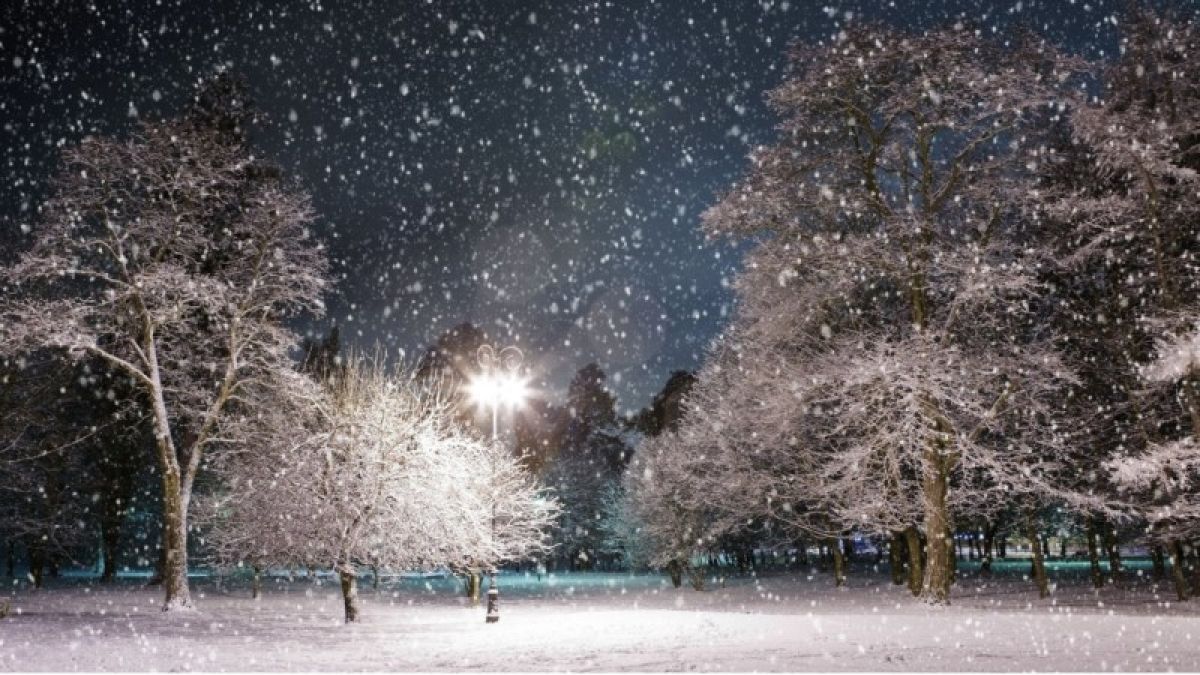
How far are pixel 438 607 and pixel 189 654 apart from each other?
51.1ft

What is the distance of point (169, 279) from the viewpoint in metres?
20.3

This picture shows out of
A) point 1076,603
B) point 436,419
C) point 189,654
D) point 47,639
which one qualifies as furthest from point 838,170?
point 47,639

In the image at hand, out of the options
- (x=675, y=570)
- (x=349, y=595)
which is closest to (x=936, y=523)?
(x=349, y=595)

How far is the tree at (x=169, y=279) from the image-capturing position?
2005cm

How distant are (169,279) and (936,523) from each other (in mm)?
18834

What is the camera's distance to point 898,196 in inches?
830

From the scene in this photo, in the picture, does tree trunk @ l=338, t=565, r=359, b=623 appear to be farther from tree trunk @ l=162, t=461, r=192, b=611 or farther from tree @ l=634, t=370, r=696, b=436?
tree @ l=634, t=370, r=696, b=436

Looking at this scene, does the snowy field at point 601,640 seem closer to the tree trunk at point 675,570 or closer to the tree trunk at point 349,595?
the tree trunk at point 349,595

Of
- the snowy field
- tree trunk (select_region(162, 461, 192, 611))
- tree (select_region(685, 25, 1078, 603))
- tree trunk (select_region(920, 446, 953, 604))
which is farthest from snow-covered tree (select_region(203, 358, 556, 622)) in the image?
tree trunk (select_region(920, 446, 953, 604))

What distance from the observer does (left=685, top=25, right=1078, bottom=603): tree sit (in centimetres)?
1819

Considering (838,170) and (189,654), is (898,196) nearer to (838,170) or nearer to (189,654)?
(838,170)

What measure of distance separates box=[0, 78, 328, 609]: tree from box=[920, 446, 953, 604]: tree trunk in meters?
16.0

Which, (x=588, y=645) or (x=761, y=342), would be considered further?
(x=761, y=342)

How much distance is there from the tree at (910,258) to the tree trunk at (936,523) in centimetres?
5
